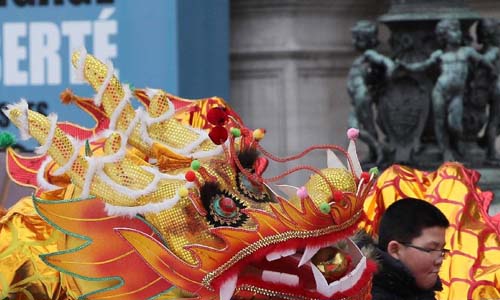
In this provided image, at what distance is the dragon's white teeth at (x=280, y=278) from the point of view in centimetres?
479

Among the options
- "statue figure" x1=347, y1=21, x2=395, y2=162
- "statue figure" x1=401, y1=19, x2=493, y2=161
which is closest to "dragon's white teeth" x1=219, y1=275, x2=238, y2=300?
"statue figure" x1=401, y1=19, x2=493, y2=161

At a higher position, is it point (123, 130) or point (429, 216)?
point (123, 130)

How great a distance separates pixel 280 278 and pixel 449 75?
187 inches

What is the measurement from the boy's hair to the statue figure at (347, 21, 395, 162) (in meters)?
4.04

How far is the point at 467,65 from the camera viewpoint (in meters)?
9.47

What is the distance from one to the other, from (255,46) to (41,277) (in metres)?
7.33

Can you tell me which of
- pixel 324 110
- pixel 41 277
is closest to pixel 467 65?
pixel 324 110

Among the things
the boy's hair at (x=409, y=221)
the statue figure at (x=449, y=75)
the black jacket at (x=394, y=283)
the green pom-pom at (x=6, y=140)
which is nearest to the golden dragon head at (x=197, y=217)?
the black jacket at (x=394, y=283)

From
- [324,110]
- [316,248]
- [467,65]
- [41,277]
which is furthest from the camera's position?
[324,110]

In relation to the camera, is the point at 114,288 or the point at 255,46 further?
the point at 255,46

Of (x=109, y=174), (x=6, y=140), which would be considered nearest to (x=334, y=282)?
(x=109, y=174)

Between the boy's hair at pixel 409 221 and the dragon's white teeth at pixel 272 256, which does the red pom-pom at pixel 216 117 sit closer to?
the dragon's white teeth at pixel 272 256

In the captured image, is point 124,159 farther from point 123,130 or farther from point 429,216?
point 429,216

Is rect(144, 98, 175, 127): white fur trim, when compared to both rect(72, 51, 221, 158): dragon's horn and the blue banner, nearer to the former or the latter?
rect(72, 51, 221, 158): dragon's horn
